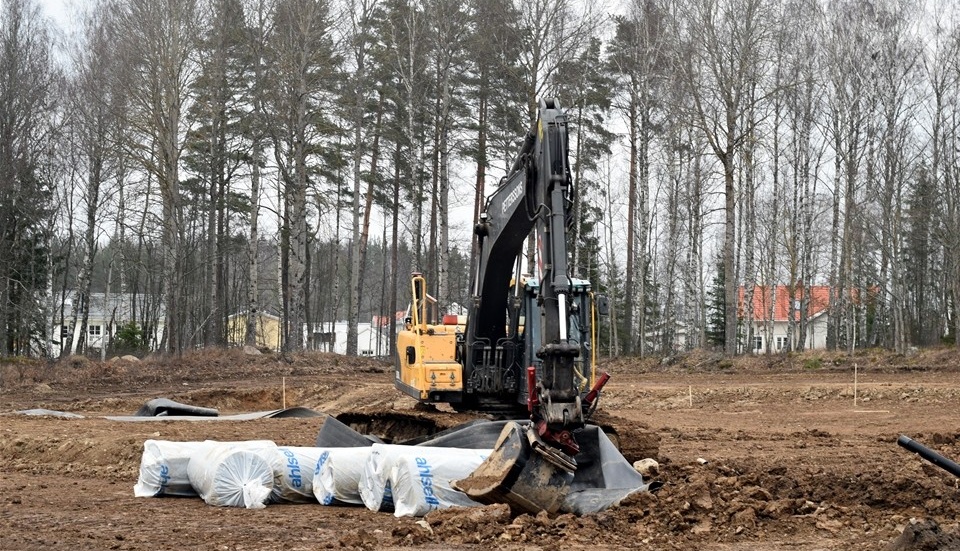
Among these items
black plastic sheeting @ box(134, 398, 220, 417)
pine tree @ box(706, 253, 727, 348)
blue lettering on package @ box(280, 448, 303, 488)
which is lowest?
black plastic sheeting @ box(134, 398, 220, 417)

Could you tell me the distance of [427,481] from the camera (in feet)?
31.7

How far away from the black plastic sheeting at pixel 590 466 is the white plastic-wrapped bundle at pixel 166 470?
2.26 metres

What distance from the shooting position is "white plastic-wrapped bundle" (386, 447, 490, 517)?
963 centimetres

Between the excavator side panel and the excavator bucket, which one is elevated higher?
the excavator side panel

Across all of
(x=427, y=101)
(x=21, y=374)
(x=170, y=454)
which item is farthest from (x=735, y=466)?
(x=427, y=101)

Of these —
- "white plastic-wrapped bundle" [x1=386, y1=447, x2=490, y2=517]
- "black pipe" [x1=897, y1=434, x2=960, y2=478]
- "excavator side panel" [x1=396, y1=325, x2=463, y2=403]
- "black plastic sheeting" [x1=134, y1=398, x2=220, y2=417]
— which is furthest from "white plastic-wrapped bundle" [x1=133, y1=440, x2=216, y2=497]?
"black plastic sheeting" [x1=134, y1=398, x2=220, y2=417]

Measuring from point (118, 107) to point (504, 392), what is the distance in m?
26.7

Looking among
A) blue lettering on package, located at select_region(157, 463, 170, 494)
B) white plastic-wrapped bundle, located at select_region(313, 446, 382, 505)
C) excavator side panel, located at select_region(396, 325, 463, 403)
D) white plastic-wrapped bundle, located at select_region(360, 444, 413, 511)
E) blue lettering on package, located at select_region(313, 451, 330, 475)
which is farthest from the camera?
excavator side panel, located at select_region(396, 325, 463, 403)

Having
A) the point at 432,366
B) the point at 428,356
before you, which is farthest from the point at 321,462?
the point at 428,356

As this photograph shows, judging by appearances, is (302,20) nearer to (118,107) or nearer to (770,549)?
(118,107)

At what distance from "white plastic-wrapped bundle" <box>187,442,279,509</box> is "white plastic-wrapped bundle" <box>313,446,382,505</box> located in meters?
0.49

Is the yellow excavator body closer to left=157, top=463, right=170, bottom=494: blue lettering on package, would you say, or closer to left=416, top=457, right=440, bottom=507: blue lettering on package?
left=157, top=463, right=170, bottom=494: blue lettering on package

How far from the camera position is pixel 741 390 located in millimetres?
25016

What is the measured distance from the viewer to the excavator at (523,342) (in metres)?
8.79
